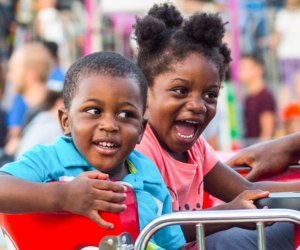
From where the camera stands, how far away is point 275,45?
452 inches

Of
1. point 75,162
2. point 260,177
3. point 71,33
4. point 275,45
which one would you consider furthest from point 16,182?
point 71,33

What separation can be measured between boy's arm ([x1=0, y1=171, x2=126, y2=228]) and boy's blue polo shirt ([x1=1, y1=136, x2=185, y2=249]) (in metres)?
0.10

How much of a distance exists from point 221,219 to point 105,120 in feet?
1.71

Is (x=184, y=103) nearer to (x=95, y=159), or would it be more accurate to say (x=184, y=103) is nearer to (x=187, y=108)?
(x=187, y=108)

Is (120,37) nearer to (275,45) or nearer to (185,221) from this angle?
(275,45)

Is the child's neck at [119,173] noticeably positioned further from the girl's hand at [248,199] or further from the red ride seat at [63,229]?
the girl's hand at [248,199]

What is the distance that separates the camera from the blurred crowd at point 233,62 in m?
9.17

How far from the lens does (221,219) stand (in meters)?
2.94

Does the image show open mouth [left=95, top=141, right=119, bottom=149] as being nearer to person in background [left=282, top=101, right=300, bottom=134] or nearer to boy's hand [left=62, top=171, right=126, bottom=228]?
boy's hand [left=62, top=171, right=126, bottom=228]

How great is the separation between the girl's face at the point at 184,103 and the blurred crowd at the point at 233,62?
4.14 m

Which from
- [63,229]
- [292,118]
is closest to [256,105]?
[292,118]

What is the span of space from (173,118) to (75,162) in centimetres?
77

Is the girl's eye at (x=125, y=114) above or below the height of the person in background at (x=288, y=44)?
below

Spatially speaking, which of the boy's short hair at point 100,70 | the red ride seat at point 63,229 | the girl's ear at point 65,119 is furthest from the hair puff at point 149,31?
the red ride seat at point 63,229
